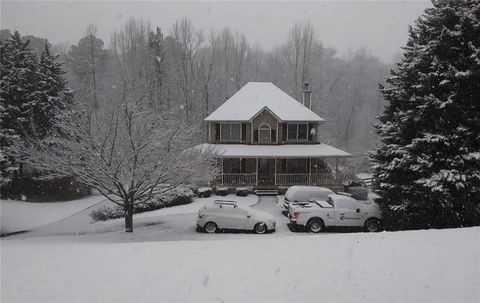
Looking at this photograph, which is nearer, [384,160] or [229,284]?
[229,284]

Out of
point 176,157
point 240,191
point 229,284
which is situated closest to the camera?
point 229,284

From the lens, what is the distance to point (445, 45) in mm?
13055

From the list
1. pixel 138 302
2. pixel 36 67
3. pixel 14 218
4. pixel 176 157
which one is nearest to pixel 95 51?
pixel 36 67

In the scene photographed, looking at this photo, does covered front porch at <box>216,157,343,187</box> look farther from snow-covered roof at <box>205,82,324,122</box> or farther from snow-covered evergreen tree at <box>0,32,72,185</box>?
snow-covered evergreen tree at <box>0,32,72,185</box>

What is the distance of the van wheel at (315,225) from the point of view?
16047 millimetres

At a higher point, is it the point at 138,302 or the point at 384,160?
the point at 384,160

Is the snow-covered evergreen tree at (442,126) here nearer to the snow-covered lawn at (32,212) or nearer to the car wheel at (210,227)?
the car wheel at (210,227)

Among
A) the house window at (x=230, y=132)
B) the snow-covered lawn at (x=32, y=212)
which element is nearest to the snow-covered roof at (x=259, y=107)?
the house window at (x=230, y=132)

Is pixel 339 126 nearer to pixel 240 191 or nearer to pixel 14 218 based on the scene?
pixel 240 191

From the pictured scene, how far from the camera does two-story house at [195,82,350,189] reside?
26734mm

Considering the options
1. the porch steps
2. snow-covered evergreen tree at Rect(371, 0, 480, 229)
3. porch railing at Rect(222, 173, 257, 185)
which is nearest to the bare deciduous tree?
snow-covered evergreen tree at Rect(371, 0, 480, 229)

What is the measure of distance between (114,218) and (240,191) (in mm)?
8752

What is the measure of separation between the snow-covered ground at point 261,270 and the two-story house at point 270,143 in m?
16.4

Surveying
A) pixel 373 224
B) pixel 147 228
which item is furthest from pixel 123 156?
pixel 373 224
